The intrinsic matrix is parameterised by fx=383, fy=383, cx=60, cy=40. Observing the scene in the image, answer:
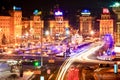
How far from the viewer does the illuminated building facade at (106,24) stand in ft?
430

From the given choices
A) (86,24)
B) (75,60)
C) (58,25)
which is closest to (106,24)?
(86,24)

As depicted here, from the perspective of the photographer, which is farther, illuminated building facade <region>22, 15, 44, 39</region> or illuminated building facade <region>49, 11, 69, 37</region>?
illuminated building facade <region>49, 11, 69, 37</region>

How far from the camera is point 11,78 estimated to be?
3023 cm

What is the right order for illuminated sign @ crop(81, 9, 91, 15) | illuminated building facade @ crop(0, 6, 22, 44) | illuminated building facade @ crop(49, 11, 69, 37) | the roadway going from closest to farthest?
1. the roadway
2. illuminated building facade @ crop(0, 6, 22, 44)
3. illuminated building facade @ crop(49, 11, 69, 37)
4. illuminated sign @ crop(81, 9, 91, 15)

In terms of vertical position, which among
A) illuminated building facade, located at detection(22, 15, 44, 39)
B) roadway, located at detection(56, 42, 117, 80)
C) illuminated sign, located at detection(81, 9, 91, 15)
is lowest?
roadway, located at detection(56, 42, 117, 80)

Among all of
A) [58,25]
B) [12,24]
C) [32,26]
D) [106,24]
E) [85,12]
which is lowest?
[32,26]

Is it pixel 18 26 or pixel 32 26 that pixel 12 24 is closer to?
pixel 18 26

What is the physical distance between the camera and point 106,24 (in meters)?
133

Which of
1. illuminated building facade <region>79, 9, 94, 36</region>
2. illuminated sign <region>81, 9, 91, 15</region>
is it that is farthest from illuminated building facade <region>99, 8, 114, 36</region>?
illuminated building facade <region>79, 9, 94, 36</region>

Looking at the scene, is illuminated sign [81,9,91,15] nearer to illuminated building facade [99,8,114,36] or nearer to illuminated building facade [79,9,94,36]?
illuminated building facade [79,9,94,36]

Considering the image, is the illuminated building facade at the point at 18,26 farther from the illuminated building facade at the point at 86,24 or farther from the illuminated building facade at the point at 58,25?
the illuminated building facade at the point at 86,24

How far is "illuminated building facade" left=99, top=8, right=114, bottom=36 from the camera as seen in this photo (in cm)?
13111

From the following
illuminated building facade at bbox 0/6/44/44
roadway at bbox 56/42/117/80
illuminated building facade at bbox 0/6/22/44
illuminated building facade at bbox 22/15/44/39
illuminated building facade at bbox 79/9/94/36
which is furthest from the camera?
illuminated building facade at bbox 79/9/94/36

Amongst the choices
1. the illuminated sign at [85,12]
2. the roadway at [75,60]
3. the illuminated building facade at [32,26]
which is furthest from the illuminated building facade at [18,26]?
the roadway at [75,60]
